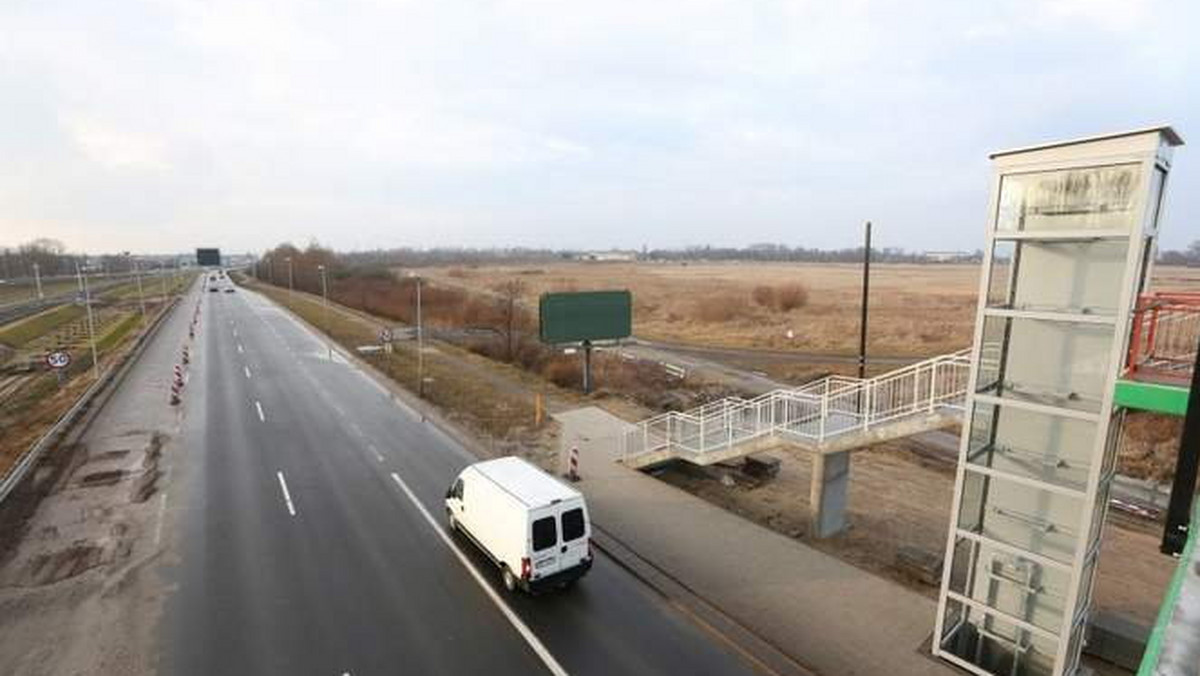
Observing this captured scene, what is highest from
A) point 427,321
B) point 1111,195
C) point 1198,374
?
point 1111,195

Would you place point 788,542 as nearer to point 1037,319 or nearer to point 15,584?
point 1037,319

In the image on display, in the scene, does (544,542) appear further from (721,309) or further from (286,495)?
(721,309)

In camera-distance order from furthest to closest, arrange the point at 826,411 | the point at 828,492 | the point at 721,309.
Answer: the point at 721,309 → the point at 828,492 → the point at 826,411

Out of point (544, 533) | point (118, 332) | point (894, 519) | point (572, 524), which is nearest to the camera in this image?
point (544, 533)

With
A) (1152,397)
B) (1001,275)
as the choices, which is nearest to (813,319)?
(1001,275)

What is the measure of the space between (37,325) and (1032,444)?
77.2 m

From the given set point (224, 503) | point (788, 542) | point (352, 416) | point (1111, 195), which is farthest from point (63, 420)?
point (1111, 195)

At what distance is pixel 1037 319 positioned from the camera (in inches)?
386

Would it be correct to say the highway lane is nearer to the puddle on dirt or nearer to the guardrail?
the puddle on dirt

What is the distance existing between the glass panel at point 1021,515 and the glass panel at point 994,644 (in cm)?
145

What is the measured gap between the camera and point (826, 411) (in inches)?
589

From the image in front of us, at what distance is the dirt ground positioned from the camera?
544 inches

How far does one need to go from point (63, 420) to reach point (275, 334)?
95.0 feet

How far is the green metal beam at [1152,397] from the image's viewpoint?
8164 millimetres
